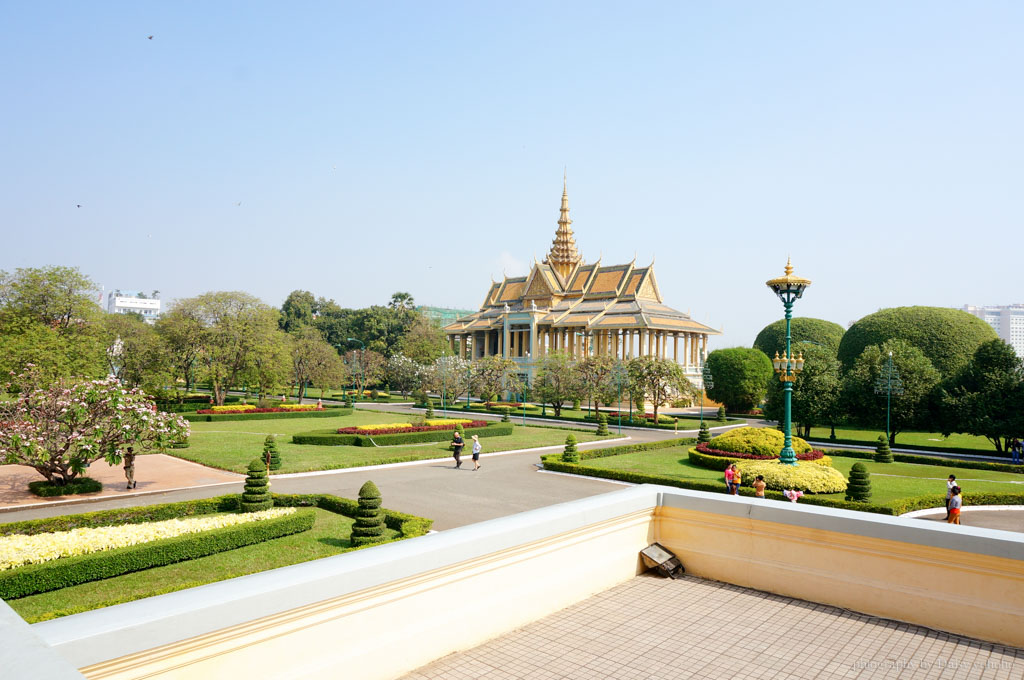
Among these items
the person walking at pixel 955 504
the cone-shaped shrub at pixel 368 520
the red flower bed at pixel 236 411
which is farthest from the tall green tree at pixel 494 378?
the cone-shaped shrub at pixel 368 520

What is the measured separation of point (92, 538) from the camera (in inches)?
468

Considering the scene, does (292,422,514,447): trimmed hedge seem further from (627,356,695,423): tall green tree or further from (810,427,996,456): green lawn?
(810,427,996,456): green lawn

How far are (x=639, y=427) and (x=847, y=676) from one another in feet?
126

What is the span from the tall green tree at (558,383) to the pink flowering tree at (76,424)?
3058 centimetres

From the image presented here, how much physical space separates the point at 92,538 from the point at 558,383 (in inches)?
1403

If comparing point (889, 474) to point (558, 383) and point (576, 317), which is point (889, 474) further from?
point (576, 317)

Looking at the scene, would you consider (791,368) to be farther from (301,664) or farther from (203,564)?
(301,664)

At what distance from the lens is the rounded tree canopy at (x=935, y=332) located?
4338 cm

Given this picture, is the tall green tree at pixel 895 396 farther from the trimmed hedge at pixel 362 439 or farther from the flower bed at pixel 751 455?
the trimmed hedge at pixel 362 439

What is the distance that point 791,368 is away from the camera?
65.6 feet

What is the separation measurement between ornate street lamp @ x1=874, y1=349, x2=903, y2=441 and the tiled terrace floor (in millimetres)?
29879

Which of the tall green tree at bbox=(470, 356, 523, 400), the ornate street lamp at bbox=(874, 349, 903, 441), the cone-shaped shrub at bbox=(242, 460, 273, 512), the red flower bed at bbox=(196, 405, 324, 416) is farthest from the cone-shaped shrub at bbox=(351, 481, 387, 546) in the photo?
the tall green tree at bbox=(470, 356, 523, 400)

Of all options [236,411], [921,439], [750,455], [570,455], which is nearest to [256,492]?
[570,455]

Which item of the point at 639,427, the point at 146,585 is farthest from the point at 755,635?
the point at 639,427
